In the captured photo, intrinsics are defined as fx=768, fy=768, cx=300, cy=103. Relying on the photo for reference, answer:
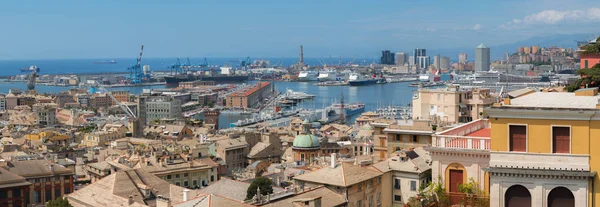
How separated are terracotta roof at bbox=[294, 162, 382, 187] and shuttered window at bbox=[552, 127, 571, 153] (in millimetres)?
7723

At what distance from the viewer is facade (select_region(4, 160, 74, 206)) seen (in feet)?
70.6

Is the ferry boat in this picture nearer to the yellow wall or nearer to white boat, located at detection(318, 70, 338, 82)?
the yellow wall

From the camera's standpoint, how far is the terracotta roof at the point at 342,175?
14047 millimetres

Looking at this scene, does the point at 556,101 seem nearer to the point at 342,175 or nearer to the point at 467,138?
the point at 467,138

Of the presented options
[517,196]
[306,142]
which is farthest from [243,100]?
[517,196]

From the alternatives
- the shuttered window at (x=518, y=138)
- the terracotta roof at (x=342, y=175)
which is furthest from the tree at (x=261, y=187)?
the shuttered window at (x=518, y=138)

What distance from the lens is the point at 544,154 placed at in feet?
20.7

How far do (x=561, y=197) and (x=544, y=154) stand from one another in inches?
15.7

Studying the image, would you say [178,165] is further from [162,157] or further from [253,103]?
[253,103]

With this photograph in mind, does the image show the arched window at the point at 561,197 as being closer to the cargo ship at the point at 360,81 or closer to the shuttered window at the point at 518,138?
the shuttered window at the point at 518,138

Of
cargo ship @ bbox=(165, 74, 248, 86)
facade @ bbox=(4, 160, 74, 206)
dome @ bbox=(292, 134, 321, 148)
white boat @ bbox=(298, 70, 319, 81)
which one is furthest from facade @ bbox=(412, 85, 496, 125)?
white boat @ bbox=(298, 70, 319, 81)

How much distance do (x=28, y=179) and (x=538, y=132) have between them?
17.9 m

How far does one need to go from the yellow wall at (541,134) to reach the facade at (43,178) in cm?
1727

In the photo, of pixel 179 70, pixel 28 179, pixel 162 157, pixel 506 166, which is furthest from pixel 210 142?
pixel 179 70
